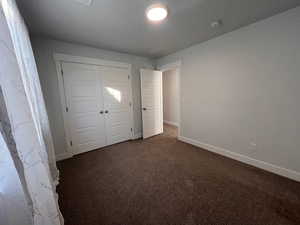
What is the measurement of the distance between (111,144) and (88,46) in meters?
2.41

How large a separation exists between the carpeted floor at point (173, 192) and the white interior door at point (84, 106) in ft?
1.51

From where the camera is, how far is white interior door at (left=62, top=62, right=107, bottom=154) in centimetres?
265

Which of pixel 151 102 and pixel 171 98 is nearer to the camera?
pixel 151 102

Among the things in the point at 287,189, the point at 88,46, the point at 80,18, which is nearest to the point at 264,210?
the point at 287,189

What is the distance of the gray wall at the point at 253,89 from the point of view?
5.92 feet

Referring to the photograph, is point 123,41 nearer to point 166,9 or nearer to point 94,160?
point 166,9

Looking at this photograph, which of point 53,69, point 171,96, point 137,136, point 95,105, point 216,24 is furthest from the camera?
point 171,96

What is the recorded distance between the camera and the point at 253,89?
6.98 feet

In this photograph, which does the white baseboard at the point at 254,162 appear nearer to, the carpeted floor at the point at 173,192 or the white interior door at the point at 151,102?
the carpeted floor at the point at 173,192

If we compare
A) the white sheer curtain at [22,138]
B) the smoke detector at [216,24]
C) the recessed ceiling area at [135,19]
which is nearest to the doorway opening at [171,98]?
the recessed ceiling area at [135,19]

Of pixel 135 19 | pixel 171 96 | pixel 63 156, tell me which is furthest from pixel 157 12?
pixel 171 96

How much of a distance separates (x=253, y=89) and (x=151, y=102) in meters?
2.44

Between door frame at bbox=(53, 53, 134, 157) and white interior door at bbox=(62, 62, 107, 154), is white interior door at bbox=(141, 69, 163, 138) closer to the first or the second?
door frame at bbox=(53, 53, 134, 157)

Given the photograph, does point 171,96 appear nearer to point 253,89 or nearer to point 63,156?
point 253,89
